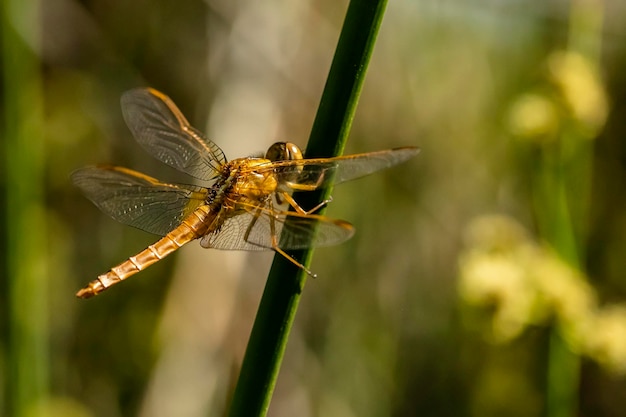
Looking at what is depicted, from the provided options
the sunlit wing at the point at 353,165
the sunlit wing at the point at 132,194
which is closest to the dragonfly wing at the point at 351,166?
the sunlit wing at the point at 353,165

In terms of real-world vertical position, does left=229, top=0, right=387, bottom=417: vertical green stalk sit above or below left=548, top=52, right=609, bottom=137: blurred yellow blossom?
below

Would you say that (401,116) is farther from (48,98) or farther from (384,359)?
(48,98)

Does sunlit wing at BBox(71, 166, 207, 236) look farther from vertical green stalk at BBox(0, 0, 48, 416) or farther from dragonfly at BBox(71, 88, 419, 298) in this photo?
vertical green stalk at BBox(0, 0, 48, 416)

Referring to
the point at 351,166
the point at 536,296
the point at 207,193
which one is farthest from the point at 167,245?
the point at 536,296

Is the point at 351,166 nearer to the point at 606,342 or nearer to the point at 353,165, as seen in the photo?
the point at 353,165

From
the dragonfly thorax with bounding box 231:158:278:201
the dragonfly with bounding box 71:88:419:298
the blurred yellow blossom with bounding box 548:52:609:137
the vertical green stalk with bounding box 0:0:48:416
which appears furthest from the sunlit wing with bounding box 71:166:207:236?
the blurred yellow blossom with bounding box 548:52:609:137

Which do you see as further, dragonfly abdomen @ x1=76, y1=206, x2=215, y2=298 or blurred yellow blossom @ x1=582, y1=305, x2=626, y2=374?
blurred yellow blossom @ x1=582, y1=305, x2=626, y2=374

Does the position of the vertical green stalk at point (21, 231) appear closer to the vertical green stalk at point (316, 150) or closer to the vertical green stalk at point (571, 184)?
the vertical green stalk at point (316, 150)

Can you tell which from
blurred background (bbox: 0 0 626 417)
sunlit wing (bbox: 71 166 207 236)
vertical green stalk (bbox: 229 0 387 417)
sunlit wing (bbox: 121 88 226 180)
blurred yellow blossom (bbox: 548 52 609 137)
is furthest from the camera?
blurred background (bbox: 0 0 626 417)
